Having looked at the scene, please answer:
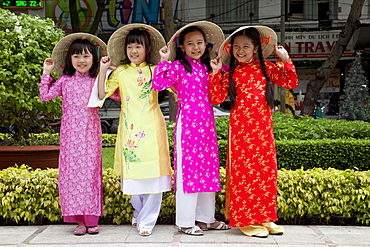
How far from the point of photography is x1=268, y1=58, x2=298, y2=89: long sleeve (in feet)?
11.4

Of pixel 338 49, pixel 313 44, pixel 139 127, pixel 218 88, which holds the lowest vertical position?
pixel 139 127

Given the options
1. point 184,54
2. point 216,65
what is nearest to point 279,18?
point 184,54

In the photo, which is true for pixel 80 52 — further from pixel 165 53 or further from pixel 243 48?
pixel 243 48

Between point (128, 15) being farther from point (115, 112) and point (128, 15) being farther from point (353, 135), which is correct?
point (353, 135)

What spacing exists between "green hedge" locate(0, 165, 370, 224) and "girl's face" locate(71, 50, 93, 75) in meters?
0.96

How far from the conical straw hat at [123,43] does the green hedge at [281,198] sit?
3.38 ft

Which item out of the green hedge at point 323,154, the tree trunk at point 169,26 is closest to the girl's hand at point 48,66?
the green hedge at point 323,154

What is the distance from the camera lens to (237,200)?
3488 millimetres

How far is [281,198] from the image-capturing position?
382cm

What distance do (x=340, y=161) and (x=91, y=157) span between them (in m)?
3.05

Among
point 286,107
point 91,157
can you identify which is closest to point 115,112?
point 286,107

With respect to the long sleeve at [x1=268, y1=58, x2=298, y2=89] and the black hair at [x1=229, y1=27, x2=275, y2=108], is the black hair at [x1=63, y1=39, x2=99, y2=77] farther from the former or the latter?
the long sleeve at [x1=268, y1=58, x2=298, y2=89]

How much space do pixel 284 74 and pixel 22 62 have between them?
2997mm

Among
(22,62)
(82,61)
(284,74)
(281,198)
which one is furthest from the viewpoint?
(22,62)
